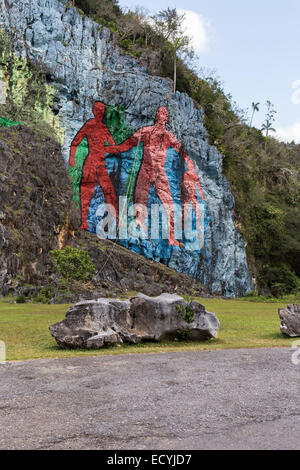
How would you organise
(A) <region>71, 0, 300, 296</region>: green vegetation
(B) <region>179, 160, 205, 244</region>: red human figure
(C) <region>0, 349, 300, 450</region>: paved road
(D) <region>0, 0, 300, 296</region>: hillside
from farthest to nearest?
(A) <region>71, 0, 300, 296</region>: green vegetation < (B) <region>179, 160, 205, 244</region>: red human figure < (D) <region>0, 0, 300, 296</region>: hillside < (C) <region>0, 349, 300, 450</region>: paved road

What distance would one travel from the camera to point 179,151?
127ft

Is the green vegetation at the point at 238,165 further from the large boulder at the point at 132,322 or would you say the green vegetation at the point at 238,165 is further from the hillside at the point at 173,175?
the large boulder at the point at 132,322

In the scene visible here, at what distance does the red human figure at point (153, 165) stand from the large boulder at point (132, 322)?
2689 cm

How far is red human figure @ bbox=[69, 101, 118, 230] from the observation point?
36000mm

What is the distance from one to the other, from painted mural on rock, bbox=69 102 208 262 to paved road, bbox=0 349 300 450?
28928mm

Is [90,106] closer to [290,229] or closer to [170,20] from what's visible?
[170,20]

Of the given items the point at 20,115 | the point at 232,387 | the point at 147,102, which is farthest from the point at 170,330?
the point at 147,102

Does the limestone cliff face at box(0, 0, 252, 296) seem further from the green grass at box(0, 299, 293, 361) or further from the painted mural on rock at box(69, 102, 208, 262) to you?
the green grass at box(0, 299, 293, 361)

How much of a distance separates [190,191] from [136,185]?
5.38 m

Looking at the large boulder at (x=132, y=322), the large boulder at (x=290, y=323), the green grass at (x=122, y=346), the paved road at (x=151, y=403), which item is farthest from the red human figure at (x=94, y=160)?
the paved road at (x=151, y=403)

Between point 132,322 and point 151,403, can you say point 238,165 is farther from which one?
point 151,403

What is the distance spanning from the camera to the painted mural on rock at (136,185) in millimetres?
36250

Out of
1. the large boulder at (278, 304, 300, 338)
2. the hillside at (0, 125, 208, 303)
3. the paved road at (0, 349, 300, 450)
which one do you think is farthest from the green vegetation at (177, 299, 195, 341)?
the hillside at (0, 125, 208, 303)
